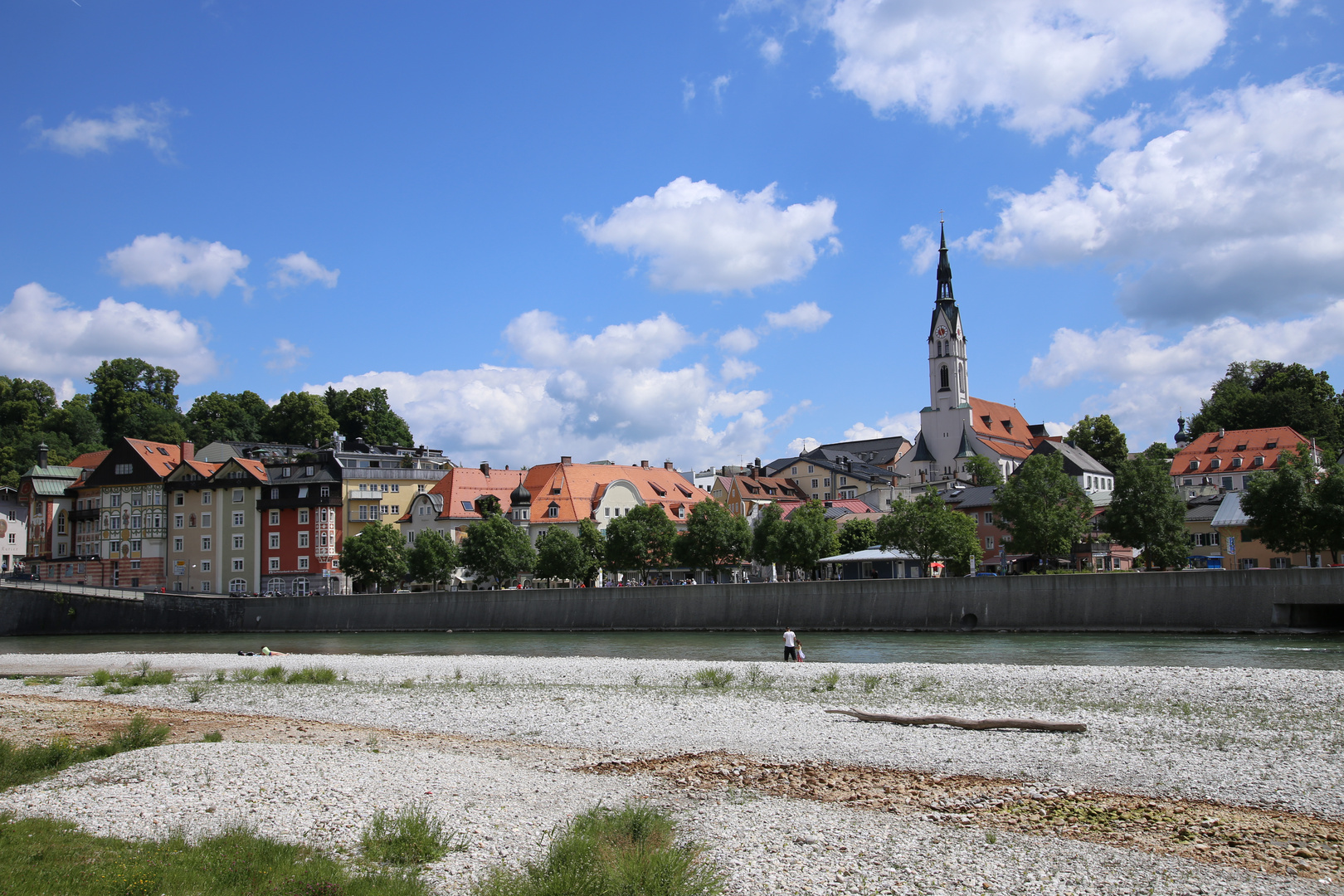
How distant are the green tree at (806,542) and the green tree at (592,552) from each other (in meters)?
14.4

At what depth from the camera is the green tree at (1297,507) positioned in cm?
5731

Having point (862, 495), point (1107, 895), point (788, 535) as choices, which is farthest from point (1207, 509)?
point (1107, 895)

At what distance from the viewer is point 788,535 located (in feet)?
260

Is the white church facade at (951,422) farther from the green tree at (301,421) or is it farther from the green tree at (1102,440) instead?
the green tree at (301,421)

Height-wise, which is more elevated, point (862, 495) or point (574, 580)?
point (862, 495)

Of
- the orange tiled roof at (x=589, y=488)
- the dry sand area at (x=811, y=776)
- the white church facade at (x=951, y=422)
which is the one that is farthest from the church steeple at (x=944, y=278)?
the dry sand area at (x=811, y=776)

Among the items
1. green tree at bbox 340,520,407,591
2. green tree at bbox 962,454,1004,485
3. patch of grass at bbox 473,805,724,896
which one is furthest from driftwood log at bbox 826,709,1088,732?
green tree at bbox 962,454,1004,485

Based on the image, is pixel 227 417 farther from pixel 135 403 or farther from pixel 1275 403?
pixel 1275 403

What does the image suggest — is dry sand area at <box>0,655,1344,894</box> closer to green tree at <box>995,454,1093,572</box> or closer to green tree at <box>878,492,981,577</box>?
green tree at <box>995,454,1093,572</box>

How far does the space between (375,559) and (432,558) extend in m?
4.82

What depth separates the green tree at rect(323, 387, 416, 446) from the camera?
13025 centimetres

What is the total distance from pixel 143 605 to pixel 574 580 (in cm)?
3136

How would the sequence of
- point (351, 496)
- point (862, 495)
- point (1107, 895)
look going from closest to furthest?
point (1107, 895), point (351, 496), point (862, 495)

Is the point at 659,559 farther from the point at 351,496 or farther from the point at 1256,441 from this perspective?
the point at 1256,441
